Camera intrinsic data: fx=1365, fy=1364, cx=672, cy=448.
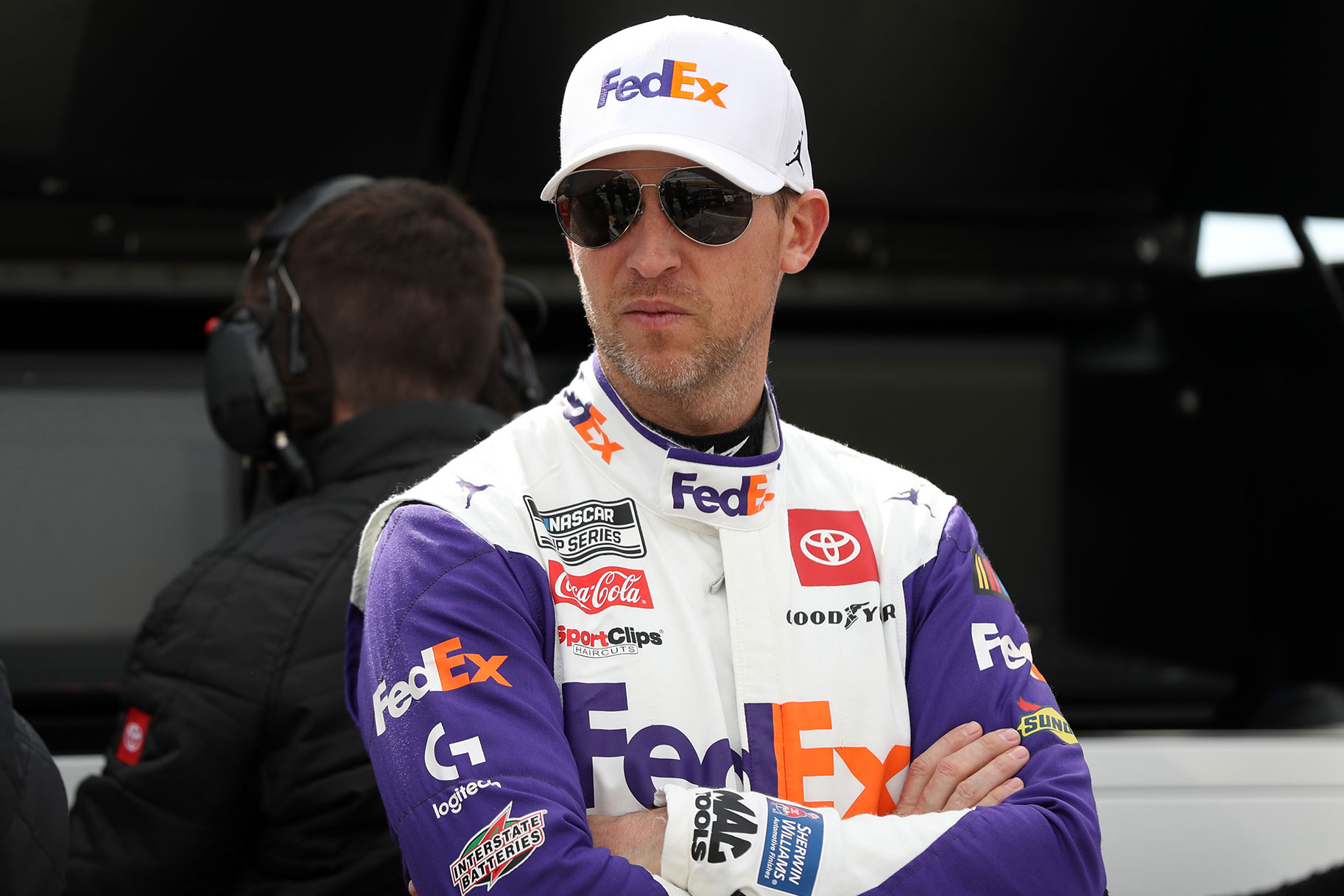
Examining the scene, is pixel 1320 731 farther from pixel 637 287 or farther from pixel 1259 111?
pixel 637 287

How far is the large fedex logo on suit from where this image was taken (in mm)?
1276

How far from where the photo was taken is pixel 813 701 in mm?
1341

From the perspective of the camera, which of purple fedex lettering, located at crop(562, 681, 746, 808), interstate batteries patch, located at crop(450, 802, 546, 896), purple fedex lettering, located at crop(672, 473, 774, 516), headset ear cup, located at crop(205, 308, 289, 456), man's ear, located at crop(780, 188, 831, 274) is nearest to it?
interstate batteries patch, located at crop(450, 802, 546, 896)

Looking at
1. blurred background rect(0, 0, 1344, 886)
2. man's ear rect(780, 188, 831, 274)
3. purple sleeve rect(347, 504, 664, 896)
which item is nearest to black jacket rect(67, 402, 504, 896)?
purple sleeve rect(347, 504, 664, 896)

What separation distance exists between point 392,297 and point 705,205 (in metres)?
0.61

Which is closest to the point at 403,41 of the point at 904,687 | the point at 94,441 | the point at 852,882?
the point at 94,441

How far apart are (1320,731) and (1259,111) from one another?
1.15m

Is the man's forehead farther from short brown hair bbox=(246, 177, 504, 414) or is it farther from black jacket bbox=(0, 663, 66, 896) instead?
black jacket bbox=(0, 663, 66, 896)

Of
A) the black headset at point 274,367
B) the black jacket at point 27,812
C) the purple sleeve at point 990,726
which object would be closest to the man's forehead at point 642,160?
the purple sleeve at point 990,726

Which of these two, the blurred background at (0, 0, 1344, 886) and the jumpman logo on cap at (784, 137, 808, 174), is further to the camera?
the blurred background at (0, 0, 1344, 886)

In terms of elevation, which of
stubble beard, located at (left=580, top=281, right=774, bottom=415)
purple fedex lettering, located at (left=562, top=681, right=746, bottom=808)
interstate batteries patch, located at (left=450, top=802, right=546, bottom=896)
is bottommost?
interstate batteries patch, located at (left=450, top=802, right=546, bottom=896)

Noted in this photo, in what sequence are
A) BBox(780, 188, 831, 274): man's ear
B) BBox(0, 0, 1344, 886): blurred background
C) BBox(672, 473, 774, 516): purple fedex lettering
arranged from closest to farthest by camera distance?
1. BBox(672, 473, 774, 516): purple fedex lettering
2. BBox(780, 188, 831, 274): man's ear
3. BBox(0, 0, 1344, 886): blurred background

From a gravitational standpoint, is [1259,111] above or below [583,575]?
above

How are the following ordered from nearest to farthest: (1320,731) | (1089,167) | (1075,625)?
1. (1320,731)
2. (1089,167)
3. (1075,625)
